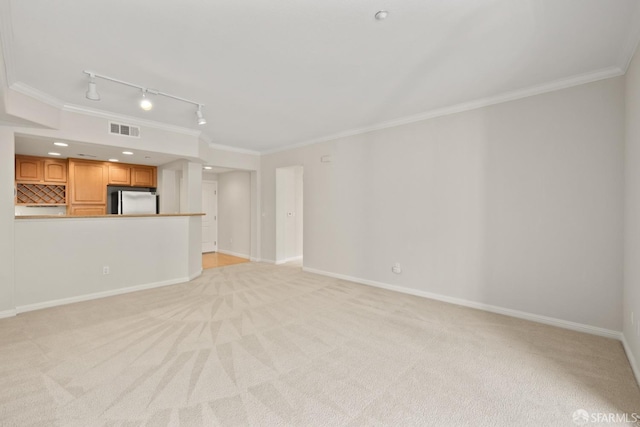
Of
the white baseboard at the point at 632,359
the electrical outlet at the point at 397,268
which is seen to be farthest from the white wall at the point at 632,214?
the electrical outlet at the point at 397,268

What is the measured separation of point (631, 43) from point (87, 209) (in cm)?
786

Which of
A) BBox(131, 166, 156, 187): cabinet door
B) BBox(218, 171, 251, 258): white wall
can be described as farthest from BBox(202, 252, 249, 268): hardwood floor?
BBox(131, 166, 156, 187): cabinet door

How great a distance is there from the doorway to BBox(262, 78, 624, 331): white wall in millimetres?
1842

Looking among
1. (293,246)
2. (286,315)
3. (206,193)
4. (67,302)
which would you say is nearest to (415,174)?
(286,315)

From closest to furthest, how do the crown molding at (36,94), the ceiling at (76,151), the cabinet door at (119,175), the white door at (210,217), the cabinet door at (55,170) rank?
the crown molding at (36,94)
the ceiling at (76,151)
the cabinet door at (55,170)
the cabinet door at (119,175)
the white door at (210,217)

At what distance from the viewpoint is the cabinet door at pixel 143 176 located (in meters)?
5.85

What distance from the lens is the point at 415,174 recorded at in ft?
13.4

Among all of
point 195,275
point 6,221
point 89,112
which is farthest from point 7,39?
point 195,275

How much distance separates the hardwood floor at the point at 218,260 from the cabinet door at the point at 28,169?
3.36 m

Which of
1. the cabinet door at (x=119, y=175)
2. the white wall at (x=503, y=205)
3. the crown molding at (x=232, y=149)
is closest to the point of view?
the white wall at (x=503, y=205)

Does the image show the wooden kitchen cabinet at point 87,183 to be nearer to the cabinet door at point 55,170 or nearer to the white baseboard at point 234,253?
the cabinet door at point 55,170

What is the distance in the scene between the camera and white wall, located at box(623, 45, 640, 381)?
2.14m

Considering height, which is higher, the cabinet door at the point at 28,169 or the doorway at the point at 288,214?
the cabinet door at the point at 28,169

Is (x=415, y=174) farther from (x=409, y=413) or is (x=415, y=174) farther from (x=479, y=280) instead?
(x=409, y=413)
